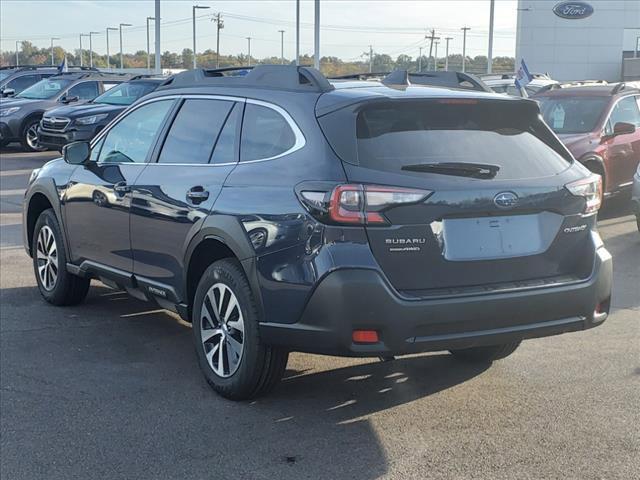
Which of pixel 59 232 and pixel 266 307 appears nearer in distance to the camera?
pixel 266 307

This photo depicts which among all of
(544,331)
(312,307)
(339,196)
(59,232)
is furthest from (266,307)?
(59,232)

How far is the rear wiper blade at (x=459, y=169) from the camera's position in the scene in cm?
421

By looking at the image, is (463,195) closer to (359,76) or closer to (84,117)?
(359,76)

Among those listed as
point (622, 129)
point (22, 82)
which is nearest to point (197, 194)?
point (622, 129)

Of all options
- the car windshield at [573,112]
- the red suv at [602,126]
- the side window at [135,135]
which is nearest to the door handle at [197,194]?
the side window at [135,135]

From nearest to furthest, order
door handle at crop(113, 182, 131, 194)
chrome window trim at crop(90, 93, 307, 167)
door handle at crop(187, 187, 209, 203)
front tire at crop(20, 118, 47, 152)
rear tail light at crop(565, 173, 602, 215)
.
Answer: chrome window trim at crop(90, 93, 307, 167) < rear tail light at crop(565, 173, 602, 215) < door handle at crop(187, 187, 209, 203) < door handle at crop(113, 182, 131, 194) < front tire at crop(20, 118, 47, 152)

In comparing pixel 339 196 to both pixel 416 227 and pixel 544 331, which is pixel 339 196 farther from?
pixel 544 331

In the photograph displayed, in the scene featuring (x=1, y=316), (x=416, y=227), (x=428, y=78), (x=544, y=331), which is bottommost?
(x=1, y=316)

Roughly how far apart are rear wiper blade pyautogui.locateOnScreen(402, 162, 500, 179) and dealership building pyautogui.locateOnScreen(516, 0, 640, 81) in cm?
5836

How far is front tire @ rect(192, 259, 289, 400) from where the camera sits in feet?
14.9

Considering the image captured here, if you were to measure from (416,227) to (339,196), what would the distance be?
0.40m

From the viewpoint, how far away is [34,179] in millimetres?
7172

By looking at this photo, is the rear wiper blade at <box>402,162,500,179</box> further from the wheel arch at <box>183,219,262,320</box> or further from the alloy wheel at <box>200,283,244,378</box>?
the alloy wheel at <box>200,283,244,378</box>

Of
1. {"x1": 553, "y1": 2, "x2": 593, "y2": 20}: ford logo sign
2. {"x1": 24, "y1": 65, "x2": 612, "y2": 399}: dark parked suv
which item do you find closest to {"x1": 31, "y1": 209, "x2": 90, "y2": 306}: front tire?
{"x1": 24, "y1": 65, "x2": 612, "y2": 399}: dark parked suv
